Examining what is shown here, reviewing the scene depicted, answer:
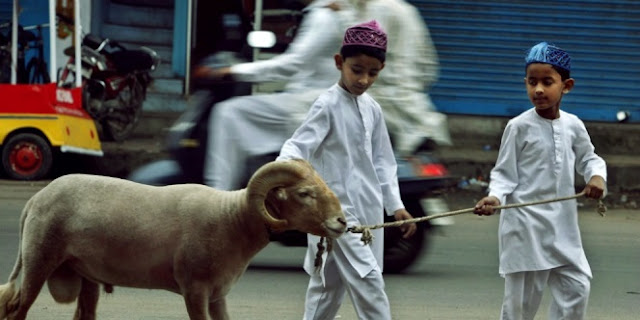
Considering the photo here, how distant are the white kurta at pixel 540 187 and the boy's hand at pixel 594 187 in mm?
40

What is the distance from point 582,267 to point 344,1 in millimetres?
3061

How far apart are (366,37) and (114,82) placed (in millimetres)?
9418

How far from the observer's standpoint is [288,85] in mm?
8172

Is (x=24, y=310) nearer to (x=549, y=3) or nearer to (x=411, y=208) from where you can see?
(x=411, y=208)

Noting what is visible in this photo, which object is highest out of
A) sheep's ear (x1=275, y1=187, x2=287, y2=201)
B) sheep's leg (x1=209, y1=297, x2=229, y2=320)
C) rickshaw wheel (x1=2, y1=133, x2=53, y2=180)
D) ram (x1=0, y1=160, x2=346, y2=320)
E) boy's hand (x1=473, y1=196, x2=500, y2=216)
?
sheep's ear (x1=275, y1=187, x2=287, y2=201)

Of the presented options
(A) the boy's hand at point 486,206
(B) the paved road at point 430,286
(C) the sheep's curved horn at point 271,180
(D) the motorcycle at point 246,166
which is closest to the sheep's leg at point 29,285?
(C) the sheep's curved horn at point 271,180

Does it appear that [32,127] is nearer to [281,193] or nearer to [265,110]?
[265,110]

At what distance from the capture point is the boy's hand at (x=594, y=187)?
532 cm

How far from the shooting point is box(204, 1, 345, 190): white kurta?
7695 millimetres

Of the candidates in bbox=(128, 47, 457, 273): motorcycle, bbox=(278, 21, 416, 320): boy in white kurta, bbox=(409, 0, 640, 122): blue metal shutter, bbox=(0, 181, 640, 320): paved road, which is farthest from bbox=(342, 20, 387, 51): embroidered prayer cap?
bbox=(409, 0, 640, 122): blue metal shutter

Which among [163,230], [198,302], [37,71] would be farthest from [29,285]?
[37,71]

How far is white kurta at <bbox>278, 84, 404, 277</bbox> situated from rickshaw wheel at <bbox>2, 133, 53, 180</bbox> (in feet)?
25.3

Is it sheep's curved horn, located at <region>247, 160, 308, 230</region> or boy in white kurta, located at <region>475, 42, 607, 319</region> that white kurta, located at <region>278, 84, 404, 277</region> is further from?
boy in white kurta, located at <region>475, 42, 607, 319</region>

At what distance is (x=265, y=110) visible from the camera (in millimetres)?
8117
